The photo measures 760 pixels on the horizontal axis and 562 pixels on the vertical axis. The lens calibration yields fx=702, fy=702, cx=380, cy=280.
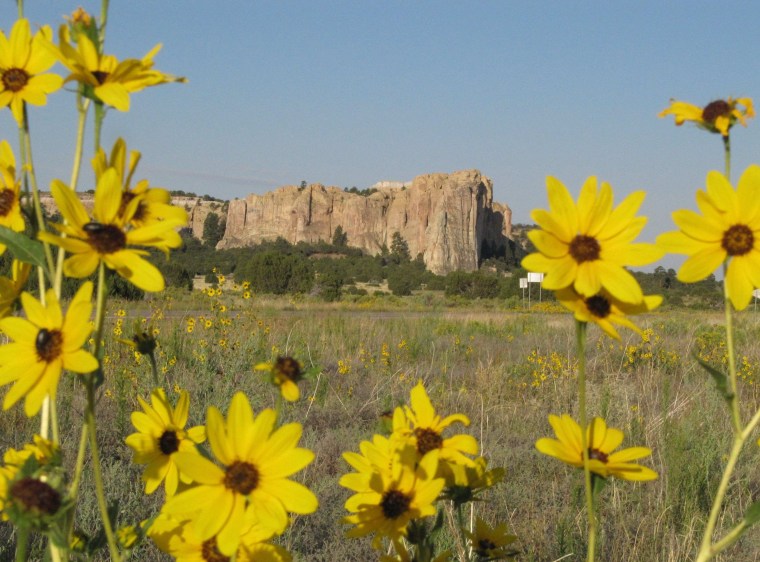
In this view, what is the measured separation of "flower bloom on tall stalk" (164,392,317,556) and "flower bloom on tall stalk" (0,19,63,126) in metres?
0.43

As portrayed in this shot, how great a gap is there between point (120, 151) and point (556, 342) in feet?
28.0

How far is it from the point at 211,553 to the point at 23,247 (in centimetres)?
43

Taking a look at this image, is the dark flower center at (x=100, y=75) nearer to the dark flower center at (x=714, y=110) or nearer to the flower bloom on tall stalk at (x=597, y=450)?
the flower bloom on tall stalk at (x=597, y=450)

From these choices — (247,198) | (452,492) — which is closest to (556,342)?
(452,492)

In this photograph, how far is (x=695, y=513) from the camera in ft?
10.7

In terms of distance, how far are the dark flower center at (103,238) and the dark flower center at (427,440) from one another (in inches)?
19.5

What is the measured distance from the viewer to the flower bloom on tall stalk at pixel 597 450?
847mm

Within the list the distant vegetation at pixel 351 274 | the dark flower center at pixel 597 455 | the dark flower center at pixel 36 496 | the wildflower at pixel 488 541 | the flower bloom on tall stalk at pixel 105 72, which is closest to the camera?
the dark flower center at pixel 36 496

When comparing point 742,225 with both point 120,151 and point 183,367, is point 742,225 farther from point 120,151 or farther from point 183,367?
point 183,367

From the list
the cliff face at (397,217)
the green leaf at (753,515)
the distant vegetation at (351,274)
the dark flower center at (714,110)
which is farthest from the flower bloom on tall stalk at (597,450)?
the cliff face at (397,217)

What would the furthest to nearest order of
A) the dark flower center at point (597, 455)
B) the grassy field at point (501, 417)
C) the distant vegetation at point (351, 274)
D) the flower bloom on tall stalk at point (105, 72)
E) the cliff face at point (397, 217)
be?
the cliff face at point (397, 217) < the distant vegetation at point (351, 274) < the grassy field at point (501, 417) < the dark flower center at point (597, 455) < the flower bloom on tall stalk at point (105, 72)

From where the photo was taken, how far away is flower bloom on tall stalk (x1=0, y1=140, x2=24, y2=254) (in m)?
0.86

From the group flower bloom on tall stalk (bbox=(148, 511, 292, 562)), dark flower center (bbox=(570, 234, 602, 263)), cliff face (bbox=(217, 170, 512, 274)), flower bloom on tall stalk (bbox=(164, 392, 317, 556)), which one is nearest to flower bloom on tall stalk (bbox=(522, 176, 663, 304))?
dark flower center (bbox=(570, 234, 602, 263))

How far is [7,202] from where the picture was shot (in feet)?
2.87
